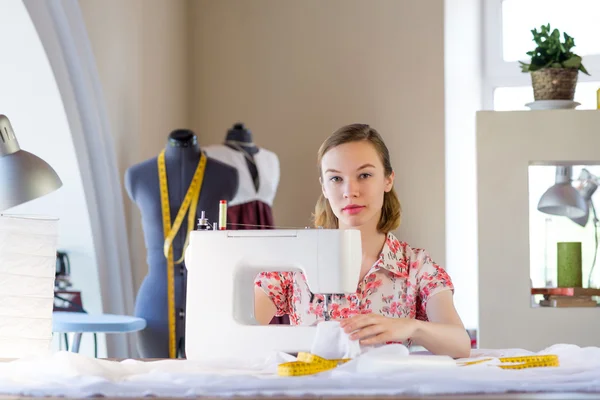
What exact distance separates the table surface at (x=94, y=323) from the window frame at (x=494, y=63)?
108 inches

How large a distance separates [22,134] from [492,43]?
2.79 metres

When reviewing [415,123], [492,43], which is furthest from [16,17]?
[492,43]

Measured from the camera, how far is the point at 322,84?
475 centimetres

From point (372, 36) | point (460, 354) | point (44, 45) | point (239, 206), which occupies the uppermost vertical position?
point (372, 36)

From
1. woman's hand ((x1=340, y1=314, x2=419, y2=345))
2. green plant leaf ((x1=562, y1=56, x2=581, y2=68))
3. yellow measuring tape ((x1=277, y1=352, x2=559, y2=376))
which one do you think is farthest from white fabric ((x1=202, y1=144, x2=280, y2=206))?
yellow measuring tape ((x1=277, y1=352, x2=559, y2=376))

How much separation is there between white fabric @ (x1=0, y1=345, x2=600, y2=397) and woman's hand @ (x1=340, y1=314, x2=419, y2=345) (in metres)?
0.10

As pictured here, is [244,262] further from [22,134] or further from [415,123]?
[415,123]

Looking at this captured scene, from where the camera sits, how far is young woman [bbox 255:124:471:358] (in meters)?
1.95

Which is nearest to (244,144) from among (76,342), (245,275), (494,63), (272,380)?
(76,342)

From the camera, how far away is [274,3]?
4.81 meters

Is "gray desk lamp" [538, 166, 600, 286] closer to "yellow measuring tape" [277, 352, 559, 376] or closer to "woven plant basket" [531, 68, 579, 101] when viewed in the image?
"woven plant basket" [531, 68, 579, 101]

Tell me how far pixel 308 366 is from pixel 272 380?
10 cm

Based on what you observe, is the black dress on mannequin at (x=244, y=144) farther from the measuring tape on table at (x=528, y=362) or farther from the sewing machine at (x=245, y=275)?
the measuring tape on table at (x=528, y=362)

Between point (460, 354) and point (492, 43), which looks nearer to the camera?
point (460, 354)
